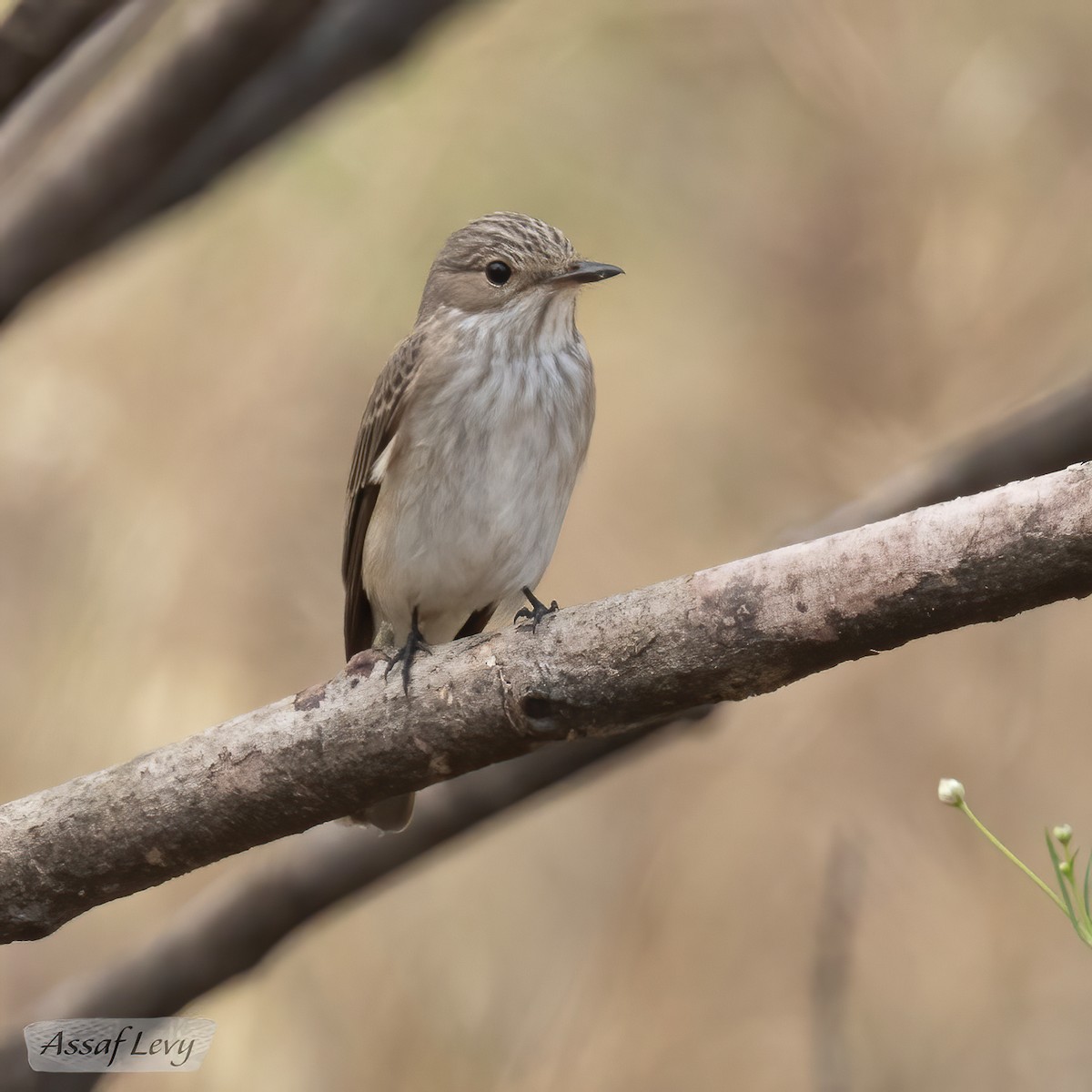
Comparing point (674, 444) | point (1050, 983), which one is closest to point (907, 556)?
point (1050, 983)

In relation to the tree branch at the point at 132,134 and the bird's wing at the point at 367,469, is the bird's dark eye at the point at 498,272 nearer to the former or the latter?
the bird's wing at the point at 367,469

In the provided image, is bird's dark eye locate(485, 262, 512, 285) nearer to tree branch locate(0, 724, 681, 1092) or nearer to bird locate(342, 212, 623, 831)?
bird locate(342, 212, 623, 831)

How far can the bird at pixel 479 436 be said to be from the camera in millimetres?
3773

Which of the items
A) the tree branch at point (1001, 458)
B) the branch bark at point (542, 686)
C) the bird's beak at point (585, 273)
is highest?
the bird's beak at point (585, 273)

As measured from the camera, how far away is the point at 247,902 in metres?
3.42

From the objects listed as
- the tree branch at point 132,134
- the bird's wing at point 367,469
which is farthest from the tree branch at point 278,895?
the tree branch at point 132,134

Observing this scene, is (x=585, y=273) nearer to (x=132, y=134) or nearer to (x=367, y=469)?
(x=367, y=469)

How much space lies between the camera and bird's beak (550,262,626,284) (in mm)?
3762

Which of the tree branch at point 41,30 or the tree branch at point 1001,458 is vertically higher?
the tree branch at point 41,30

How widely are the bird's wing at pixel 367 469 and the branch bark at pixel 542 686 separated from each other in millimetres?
1263

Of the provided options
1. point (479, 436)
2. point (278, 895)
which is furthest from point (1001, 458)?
point (278, 895)

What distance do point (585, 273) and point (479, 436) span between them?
510mm

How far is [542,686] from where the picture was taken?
2355 millimetres

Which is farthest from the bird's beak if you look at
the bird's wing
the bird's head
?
the bird's wing
